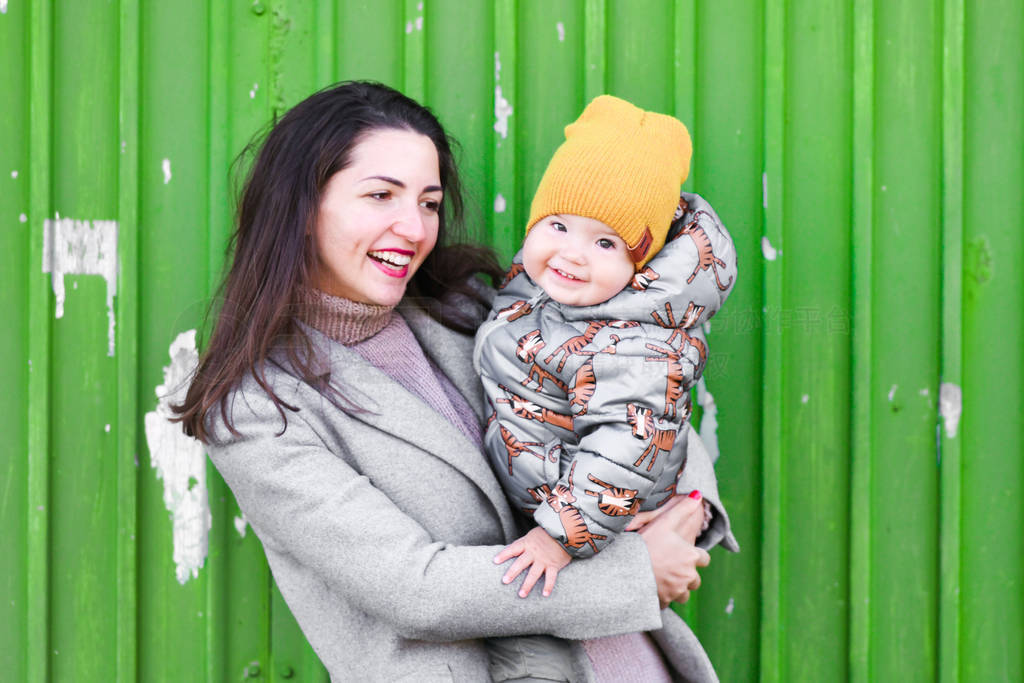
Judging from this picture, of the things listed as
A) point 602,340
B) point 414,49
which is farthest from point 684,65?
point 602,340

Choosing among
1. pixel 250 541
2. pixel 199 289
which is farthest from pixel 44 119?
pixel 250 541

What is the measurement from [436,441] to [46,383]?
41.3 inches

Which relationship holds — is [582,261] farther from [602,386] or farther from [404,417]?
[404,417]

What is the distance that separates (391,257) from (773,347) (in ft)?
3.21

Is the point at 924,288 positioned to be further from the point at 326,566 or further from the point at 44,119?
the point at 44,119

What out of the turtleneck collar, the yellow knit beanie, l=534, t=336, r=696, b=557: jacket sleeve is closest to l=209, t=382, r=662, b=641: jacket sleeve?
l=534, t=336, r=696, b=557: jacket sleeve

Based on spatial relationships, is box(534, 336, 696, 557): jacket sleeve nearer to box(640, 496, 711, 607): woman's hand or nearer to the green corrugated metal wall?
box(640, 496, 711, 607): woman's hand

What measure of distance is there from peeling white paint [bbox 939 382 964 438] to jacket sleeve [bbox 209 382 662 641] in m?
1.00

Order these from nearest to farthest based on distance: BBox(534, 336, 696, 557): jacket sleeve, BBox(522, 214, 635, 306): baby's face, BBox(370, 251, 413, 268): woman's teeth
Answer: BBox(534, 336, 696, 557): jacket sleeve → BBox(522, 214, 635, 306): baby's face → BBox(370, 251, 413, 268): woman's teeth

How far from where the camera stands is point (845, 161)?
2006 millimetres

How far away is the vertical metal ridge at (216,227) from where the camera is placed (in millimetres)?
1977

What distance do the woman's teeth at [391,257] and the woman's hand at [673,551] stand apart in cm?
70

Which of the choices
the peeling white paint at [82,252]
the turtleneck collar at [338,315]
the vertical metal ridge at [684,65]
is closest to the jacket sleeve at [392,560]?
the turtleneck collar at [338,315]

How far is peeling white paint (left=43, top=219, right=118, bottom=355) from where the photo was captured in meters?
1.97
